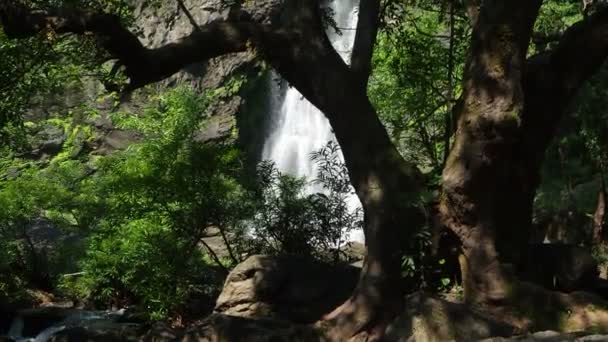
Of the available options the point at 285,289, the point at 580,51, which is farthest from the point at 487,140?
the point at 285,289

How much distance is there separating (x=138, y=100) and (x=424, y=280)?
2346 centimetres

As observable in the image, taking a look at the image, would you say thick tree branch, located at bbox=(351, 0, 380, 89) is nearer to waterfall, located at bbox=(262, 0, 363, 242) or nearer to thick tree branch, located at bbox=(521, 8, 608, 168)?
thick tree branch, located at bbox=(521, 8, 608, 168)

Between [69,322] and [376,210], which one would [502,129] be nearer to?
[376,210]

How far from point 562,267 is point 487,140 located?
3.24 meters

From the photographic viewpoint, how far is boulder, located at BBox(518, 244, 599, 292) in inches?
416

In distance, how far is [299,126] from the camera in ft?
106

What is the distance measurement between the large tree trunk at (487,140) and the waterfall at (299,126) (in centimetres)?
2199

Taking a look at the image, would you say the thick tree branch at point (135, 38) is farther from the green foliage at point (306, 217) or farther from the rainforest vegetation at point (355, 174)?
the green foliage at point (306, 217)

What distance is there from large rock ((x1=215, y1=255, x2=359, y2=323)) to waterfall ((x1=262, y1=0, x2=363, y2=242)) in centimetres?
1942

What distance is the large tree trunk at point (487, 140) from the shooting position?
27.1 feet

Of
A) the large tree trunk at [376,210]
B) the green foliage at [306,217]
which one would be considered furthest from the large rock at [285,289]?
the large tree trunk at [376,210]

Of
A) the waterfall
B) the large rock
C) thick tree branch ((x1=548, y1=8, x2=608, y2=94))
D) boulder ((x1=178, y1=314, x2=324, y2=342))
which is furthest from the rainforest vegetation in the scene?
the waterfall

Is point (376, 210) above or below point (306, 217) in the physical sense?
below

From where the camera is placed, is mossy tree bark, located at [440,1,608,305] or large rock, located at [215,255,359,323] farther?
large rock, located at [215,255,359,323]
